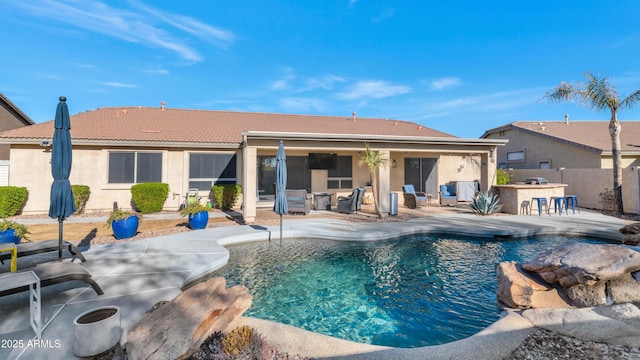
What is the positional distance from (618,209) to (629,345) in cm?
1362

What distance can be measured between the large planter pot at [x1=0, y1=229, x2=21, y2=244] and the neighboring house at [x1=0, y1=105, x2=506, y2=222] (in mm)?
5581

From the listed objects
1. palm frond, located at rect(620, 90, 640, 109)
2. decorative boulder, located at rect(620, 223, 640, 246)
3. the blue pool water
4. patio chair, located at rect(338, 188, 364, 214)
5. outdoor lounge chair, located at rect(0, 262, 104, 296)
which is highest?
palm frond, located at rect(620, 90, 640, 109)

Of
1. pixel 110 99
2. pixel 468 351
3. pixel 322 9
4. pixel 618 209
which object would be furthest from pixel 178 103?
pixel 618 209

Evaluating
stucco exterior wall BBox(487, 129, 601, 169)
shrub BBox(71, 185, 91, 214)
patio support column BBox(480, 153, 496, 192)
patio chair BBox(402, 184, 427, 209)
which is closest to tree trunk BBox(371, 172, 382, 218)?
patio chair BBox(402, 184, 427, 209)

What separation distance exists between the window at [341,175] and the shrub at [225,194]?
4868 millimetres

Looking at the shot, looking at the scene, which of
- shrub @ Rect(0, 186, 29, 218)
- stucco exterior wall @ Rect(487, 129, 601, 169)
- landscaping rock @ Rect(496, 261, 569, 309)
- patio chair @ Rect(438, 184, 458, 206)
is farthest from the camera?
stucco exterior wall @ Rect(487, 129, 601, 169)

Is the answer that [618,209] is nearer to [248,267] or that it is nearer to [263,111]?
[248,267]

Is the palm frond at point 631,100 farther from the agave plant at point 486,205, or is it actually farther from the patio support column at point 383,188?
the patio support column at point 383,188

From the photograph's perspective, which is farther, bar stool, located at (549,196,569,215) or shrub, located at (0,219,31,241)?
bar stool, located at (549,196,569,215)

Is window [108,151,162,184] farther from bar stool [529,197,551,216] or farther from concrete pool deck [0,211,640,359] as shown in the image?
bar stool [529,197,551,216]

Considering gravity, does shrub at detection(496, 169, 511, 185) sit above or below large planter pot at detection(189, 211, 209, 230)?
above

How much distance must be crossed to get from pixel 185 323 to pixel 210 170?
38.2 ft

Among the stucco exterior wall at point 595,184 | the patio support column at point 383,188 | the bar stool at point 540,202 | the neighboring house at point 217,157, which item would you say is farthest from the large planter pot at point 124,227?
the stucco exterior wall at point 595,184

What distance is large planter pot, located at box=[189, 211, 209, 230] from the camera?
8883mm
